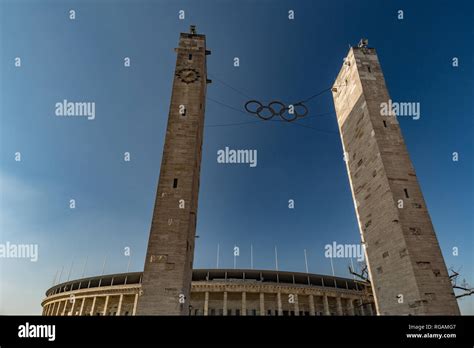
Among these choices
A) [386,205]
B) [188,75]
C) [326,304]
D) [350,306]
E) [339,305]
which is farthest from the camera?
[350,306]

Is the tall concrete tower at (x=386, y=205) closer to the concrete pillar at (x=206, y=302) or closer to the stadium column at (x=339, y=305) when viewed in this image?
the concrete pillar at (x=206, y=302)

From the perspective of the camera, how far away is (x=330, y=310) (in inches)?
1992

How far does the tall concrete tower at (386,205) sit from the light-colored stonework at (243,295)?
26.3 m

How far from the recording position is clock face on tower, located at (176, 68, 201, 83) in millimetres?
25031

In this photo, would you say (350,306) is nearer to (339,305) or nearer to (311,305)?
(339,305)

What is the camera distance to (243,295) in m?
47.4

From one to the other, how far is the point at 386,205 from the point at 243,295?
116ft

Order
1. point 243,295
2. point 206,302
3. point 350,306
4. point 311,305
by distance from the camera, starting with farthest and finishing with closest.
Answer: point 350,306 → point 311,305 → point 243,295 → point 206,302

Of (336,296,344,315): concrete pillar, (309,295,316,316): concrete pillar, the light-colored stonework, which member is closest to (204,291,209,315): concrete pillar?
the light-colored stonework

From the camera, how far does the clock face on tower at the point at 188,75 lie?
25.0 m

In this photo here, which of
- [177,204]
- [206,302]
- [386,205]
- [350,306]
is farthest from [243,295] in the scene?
[386,205]

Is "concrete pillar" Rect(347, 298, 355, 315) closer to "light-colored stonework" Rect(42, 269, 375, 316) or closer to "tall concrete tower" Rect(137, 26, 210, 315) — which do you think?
"light-colored stonework" Rect(42, 269, 375, 316)
